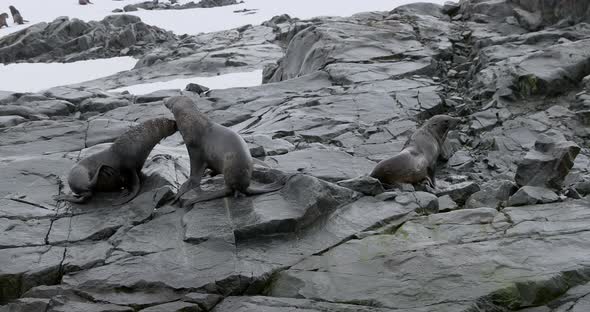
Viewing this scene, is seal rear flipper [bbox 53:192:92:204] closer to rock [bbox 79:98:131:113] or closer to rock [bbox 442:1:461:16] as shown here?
rock [bbox 79:98:131:113]

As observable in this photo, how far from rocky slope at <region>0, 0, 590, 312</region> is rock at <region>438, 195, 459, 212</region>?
4 centimetres

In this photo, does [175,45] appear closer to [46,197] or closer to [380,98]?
[380,98]

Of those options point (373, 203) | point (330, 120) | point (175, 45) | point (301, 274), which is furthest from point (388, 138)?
point (175, 45)

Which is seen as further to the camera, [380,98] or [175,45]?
[175,45]

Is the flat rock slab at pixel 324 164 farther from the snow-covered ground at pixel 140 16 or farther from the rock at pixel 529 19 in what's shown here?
the rock at pixel 529 19

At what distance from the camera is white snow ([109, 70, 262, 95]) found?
16797 millimetres

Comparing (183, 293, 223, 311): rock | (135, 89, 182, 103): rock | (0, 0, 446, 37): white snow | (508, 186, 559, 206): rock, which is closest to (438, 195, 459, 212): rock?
(508, 186, 559, 206): rock

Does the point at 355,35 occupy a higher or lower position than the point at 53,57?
higher

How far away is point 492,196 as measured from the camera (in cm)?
748

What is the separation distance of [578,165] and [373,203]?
12.6ft

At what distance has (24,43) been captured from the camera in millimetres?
26953

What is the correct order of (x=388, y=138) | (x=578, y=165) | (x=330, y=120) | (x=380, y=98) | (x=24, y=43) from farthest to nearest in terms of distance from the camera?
(x=24, y=43) < (x=380, y=98) < (x=330, y=120) < (x=388, y=138) < (x=578, y=165)

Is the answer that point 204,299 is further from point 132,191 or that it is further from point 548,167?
point 548,167

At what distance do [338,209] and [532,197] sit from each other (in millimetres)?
2082
